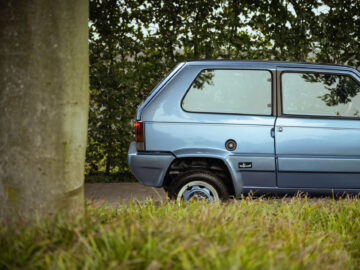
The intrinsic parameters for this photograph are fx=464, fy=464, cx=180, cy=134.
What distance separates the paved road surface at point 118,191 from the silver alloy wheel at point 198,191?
5.68 feet

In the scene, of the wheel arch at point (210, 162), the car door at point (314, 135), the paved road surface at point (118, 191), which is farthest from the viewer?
the paved road surface at point (118, 191)

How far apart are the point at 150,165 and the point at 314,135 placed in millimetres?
1922

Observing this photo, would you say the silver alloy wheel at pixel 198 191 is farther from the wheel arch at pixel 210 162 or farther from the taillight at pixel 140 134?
the taillight at pixel 140 134

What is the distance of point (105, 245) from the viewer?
284 centimetres

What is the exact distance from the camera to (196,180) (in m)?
5.33

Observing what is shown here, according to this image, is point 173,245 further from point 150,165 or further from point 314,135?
point 314,135

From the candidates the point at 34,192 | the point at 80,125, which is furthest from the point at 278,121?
the point at 34,192

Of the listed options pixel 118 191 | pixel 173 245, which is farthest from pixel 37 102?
pixel 118 191

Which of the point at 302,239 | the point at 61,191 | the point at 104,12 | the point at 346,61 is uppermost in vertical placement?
the point at 104,12

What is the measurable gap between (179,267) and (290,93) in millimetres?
3466

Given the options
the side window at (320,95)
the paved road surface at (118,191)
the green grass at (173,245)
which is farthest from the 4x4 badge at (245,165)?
the paved road surface at (118,191)

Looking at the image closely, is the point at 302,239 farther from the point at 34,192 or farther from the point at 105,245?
the point at 34,192

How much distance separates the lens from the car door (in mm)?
5344

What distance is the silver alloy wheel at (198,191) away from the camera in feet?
17.4
